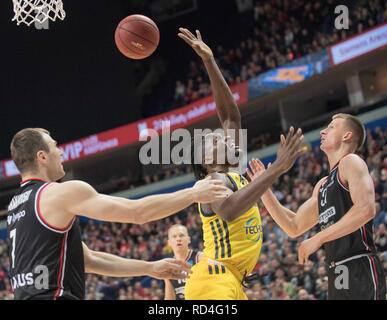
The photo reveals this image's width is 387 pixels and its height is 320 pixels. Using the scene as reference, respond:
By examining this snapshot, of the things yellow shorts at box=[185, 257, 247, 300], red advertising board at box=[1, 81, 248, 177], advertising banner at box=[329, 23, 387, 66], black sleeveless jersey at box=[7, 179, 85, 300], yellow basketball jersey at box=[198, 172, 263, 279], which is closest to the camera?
black sleeveless jersey at box=[7, 179, 85, 300]

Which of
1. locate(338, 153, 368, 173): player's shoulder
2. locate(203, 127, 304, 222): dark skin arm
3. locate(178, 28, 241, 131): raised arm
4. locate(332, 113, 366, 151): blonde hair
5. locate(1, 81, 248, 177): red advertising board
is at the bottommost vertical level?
locate(203, 127, 304, 222): dark skin arm

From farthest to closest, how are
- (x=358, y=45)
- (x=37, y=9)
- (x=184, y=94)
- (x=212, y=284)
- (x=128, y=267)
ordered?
(x=184, y=94) < (x=358, y=45) < (x=37, y=9) < (x=212, y=284) < (x=128, y=267)

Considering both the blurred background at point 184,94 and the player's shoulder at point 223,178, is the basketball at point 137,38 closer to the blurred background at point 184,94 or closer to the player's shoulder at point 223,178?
the player's shoulder at point 223,178

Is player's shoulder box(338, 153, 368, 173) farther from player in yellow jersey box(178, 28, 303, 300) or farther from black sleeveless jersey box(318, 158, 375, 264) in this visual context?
player in yellow jersey box(178, 28, 303, 300)

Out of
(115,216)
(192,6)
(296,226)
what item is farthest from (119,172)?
(115,216)

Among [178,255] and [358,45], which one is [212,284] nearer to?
[178,255]

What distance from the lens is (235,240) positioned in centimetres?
414

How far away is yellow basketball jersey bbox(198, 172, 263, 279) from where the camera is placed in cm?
411

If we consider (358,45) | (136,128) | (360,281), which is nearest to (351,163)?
(360,281)

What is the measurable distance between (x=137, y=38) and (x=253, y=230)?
2.85 m

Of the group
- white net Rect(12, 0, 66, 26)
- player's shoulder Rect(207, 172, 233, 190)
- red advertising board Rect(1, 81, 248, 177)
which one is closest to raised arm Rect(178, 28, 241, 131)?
player's shoulder Rect(207, 172, 233, 190)

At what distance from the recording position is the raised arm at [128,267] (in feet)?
12.1
